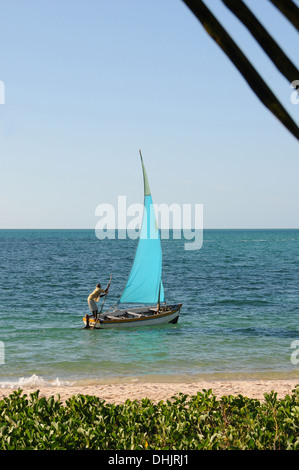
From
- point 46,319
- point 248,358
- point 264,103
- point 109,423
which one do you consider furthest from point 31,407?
point 46,319

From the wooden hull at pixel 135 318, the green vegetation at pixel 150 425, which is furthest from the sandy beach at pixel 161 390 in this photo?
the wooden hull at pixel 135 318

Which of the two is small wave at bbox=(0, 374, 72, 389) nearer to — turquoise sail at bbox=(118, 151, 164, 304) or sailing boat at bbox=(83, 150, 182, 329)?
sailing boat at bbox=(83, 150, 182, 329)

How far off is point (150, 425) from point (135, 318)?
18.8m

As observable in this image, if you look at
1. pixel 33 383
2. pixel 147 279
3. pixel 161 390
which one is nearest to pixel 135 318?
pixel 147 279

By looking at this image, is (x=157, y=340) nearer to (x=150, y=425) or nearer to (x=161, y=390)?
(x=161, y=390)

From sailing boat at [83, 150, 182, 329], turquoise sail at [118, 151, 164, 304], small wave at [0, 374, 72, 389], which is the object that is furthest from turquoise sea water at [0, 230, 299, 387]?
turquoise sail at [118, 151, 164, 304]

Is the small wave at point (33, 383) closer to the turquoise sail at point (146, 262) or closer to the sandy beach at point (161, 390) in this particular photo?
the sandy beach at point (161, 390)

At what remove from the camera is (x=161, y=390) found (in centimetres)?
1405

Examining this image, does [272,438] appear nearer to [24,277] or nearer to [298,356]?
[298,356]

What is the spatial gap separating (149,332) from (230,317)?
23.6 feet

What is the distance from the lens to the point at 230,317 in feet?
102
